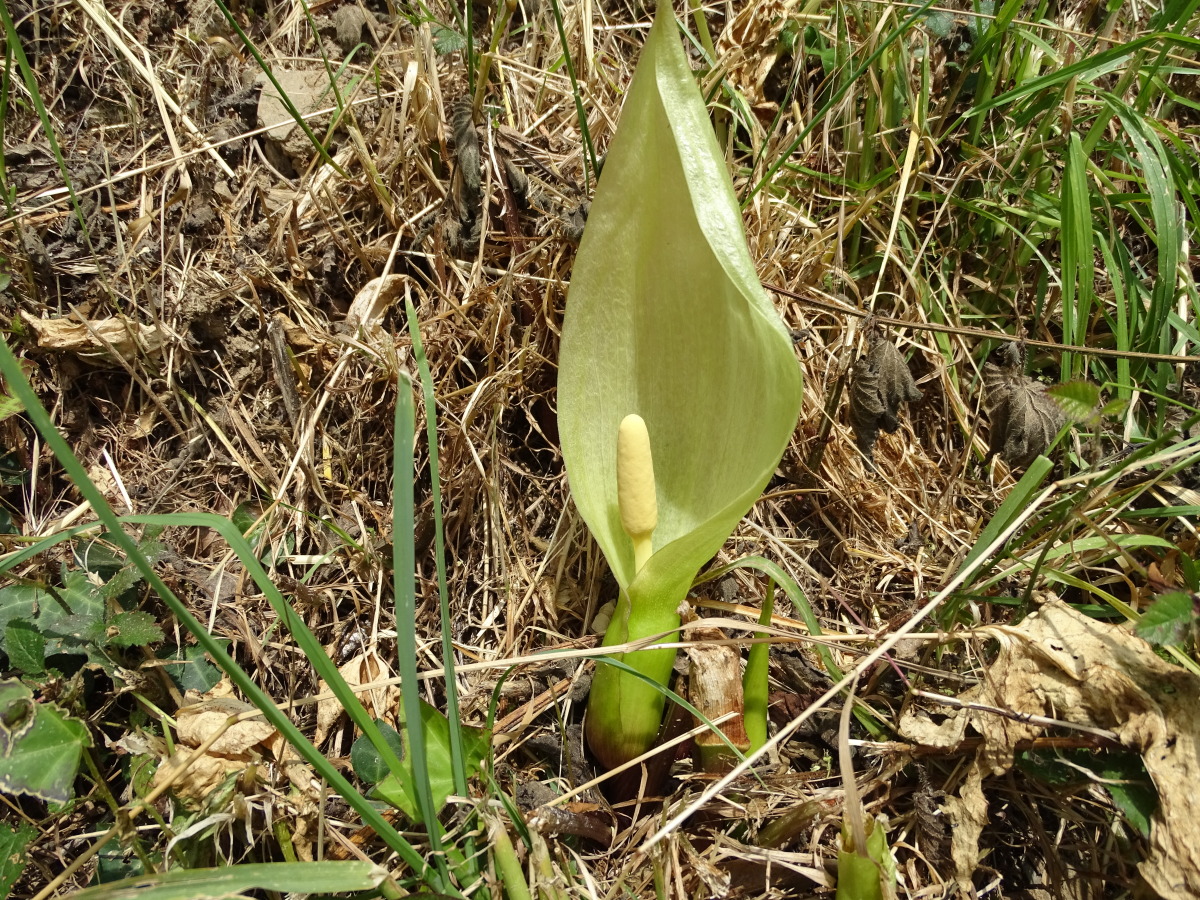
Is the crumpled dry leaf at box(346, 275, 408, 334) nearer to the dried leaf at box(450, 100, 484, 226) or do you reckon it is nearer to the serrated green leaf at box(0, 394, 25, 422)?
the dried leaf at box(450, 100, 484, 226)

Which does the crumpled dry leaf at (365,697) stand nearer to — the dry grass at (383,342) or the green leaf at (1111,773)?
the dry grass at (383,342)

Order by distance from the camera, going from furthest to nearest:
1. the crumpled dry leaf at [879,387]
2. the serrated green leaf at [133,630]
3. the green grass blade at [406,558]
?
the crumpled dry leaf at [879,387] → the serrated green leaf at [133,630] → the green grass blade at [406,558]

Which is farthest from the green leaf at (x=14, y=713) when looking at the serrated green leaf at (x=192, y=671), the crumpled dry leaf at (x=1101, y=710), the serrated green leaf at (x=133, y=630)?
the crumpled dry leaf at (x=1101, y=710)

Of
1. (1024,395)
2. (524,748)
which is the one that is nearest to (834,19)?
(1024,395)

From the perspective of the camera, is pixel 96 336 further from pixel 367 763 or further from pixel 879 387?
pixel 879 387

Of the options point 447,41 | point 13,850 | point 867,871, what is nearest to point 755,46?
point 447,41

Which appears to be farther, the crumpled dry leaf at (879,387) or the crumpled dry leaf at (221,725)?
the crumpled dry leaf at (879,387)

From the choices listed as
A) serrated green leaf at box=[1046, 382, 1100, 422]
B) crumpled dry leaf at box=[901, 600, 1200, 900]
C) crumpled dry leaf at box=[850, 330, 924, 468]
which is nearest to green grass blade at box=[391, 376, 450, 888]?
crumpled dry leaf at box=[901, 600, 1200, 900]
